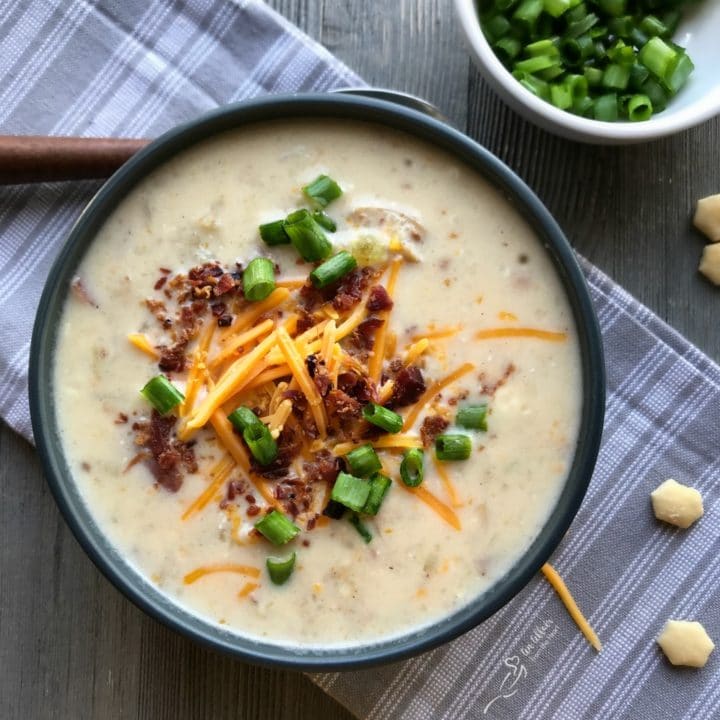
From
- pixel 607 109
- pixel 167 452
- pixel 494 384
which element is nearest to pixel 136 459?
pixel 167 452

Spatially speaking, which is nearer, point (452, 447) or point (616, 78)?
point (452, 447)

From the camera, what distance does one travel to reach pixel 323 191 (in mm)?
1591

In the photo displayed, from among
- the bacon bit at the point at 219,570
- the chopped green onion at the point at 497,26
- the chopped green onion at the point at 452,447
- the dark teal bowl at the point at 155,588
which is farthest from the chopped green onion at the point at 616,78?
the bacon bit at the point at 219,570

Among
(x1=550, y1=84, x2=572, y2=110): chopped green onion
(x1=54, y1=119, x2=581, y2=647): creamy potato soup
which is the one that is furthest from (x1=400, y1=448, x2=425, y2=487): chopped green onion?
(x1=550, y1=84, x2=572, y2=110): chopped green onion

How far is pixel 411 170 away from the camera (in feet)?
5.35

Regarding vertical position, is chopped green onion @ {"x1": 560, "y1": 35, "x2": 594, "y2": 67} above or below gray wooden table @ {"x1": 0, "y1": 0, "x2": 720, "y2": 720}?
above

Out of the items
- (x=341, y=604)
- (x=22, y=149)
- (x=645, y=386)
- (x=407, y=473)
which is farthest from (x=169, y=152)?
(x=645, y=386)

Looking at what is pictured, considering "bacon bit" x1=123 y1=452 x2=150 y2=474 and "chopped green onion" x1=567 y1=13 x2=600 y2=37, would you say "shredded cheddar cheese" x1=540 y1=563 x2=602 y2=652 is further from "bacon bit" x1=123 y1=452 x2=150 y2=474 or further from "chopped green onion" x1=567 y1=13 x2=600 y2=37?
"chopped green onion" x1=567 y1=13 x2=600 y2=37

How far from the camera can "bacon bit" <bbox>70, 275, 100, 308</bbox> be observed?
162cm

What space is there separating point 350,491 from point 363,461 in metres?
0.05

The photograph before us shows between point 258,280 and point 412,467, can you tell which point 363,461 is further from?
point 258,280

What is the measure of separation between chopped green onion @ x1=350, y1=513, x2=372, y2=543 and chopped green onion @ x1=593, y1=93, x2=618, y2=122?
0.93 metres

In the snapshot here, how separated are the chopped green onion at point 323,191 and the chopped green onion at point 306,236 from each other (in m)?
0.04

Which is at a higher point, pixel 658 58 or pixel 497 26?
pixel 497 26
